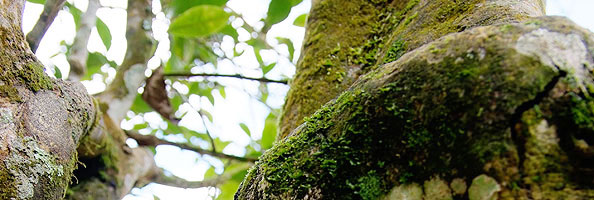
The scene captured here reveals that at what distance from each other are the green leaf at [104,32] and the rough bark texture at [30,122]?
0.92m

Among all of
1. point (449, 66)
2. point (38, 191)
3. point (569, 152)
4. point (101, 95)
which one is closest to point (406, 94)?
point (449, 66)

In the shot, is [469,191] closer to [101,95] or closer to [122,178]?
[122,178]

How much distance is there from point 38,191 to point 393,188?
0.49 metres

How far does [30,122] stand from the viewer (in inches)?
26.4

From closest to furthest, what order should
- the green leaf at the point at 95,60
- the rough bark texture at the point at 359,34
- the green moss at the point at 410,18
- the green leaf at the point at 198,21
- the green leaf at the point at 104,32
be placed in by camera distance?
1. the rough bark texture at the point at 359,34
2. the green moss at the point at 410,18
3. the green leaf at the point at 198,21
4. the green leaf at the point at 104,32
5. the green leaf at the point at 95,60

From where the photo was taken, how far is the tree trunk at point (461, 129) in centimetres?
41

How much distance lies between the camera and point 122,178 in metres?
1.31

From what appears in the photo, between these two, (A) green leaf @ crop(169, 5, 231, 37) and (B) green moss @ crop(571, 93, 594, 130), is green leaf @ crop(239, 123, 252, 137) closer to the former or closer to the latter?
(A) green leaf @ crop(169, 5, 231, 37)

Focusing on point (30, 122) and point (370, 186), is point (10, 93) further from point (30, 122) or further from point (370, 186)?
point (370, 186)

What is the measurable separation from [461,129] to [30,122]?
1.89 ft

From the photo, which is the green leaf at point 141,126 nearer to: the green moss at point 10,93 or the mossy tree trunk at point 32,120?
the mossy tree trunk at point 32,120

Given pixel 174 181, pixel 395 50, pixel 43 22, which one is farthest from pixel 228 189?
pixel 395 50

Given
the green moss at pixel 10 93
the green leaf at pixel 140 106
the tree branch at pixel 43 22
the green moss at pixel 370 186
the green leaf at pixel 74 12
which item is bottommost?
the green moss at pixel 370 186

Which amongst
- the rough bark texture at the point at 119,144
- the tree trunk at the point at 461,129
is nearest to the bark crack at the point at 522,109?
the tree trunk at the point at 461,129
